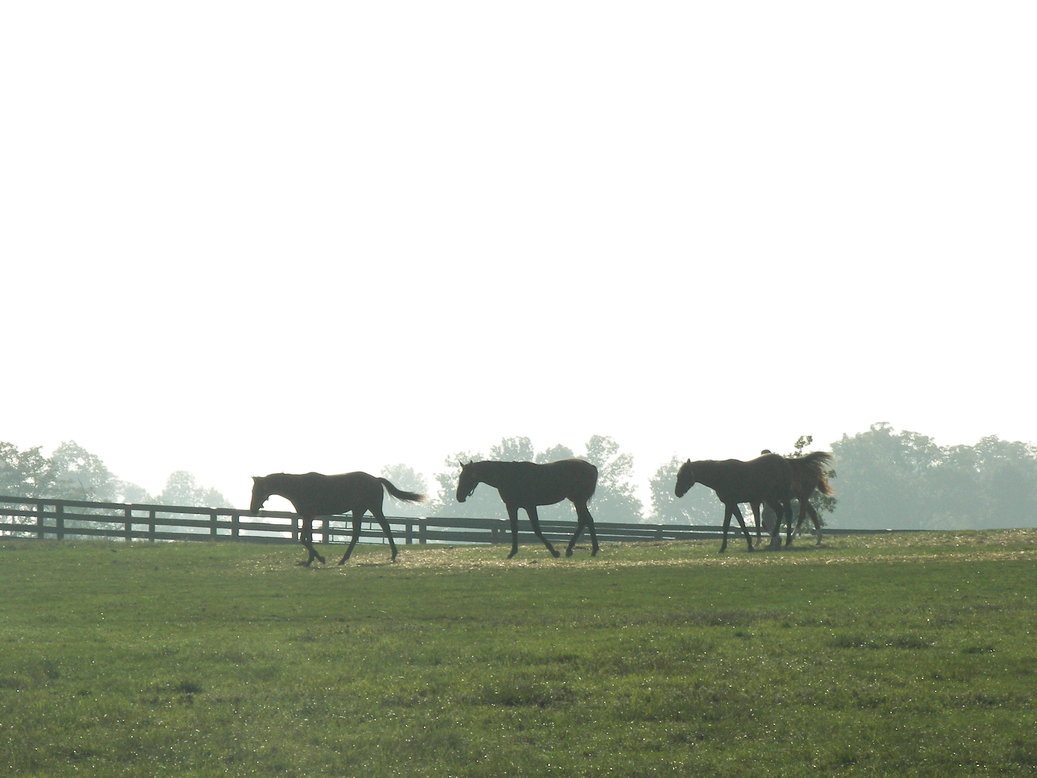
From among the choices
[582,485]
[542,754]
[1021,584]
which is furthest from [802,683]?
[582,485]

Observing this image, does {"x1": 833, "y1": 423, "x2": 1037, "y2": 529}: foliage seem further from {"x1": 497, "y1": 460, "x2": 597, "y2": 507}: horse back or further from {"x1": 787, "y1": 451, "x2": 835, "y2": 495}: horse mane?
{"x1": 497, "y1": 460, "x2": 597, "y2": 507}: horse back

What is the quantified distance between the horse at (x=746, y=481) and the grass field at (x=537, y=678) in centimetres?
853

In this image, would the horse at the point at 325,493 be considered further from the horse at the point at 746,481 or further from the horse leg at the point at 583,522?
the horse at the point at 746,481

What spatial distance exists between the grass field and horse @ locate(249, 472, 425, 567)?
26.3 feet

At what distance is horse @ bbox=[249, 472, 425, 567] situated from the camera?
98.4ft

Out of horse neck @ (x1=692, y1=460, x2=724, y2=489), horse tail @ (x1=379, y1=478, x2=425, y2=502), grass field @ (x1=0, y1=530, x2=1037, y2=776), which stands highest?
horse neck @ (x1=692, y1=460, x2=724, y2=489)

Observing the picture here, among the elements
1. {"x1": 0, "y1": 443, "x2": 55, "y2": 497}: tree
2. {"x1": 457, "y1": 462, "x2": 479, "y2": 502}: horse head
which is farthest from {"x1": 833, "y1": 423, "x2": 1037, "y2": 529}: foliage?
{"x1": 457, "y1": 462, "x2": 479, "y2": 502}: horse head

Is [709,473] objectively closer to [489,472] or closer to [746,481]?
[746,481]

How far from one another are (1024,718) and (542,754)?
4052 millimetres

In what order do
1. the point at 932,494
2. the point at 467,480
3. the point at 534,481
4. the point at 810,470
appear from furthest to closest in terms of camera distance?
the point at 932,494, the point at 810,470, the point at 534,481, the point at 467,480

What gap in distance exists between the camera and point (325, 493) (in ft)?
99.0

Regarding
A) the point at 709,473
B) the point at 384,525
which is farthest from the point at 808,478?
the point at 384,525

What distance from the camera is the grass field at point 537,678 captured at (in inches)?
388

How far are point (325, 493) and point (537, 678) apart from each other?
18.4 metres
